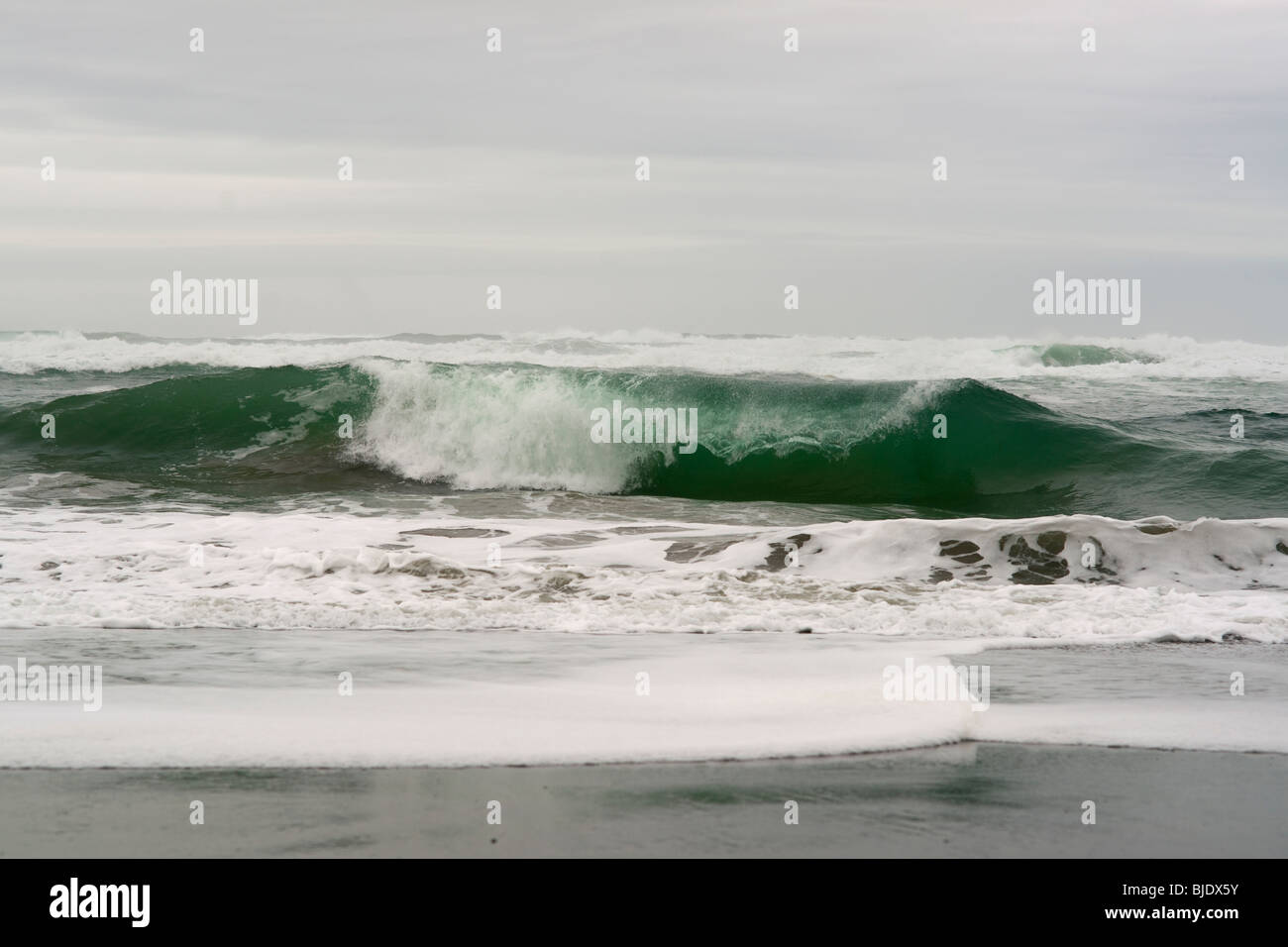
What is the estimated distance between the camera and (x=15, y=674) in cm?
530

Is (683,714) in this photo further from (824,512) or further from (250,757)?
(824,512)

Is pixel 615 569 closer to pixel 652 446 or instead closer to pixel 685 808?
pixel 685 808

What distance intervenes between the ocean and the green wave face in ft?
0.22

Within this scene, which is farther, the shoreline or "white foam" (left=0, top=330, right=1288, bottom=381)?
"white foam" (left=0, top=330, right=1288, bottom=381)

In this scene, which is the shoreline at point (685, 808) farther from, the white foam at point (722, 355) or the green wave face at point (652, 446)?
the white foam at point (722, 355)

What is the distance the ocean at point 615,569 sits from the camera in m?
4.50

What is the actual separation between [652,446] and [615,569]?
801 cm

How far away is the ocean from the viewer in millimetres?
4496

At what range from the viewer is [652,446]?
1655 cm

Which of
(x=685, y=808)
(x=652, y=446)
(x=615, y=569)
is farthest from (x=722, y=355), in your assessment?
(x=685, y=808)

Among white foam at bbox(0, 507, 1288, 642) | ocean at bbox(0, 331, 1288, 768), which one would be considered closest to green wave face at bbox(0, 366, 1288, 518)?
ocean at bbox(0, 331, 1288, 768)

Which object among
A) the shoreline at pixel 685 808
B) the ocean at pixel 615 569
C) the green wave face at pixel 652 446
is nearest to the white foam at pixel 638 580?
the ocean at pixel 615 569

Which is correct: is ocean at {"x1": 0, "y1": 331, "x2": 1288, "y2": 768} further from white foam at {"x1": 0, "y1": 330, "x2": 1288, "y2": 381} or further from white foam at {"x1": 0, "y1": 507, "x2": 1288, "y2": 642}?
white foam at {"x1": 0, "y1": 330, "x2": 1288, "y2": 381}
